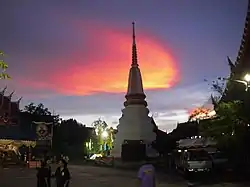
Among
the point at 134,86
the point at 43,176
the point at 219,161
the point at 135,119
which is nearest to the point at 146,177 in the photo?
the point at 43,176

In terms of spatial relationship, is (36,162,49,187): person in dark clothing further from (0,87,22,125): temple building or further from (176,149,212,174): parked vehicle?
(0,87,22,125): temple building

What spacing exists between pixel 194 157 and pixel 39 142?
1142 inches

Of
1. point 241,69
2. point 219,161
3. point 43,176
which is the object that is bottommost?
point 43,176

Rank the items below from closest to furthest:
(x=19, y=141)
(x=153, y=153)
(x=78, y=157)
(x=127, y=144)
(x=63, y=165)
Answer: (x=63, y=165), (x=19, y=141), (x=127, y=144), (x=153, y=153), (x=78, y=157)

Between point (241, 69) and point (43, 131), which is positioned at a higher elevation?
point (241, 69)

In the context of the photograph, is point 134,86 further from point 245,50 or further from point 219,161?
point 219,161

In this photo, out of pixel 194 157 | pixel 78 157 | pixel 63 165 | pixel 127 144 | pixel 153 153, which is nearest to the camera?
pixel 63 165

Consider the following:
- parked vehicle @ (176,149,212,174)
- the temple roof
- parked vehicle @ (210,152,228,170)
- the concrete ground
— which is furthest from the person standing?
the temple roof

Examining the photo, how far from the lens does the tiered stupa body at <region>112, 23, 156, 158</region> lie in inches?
2655

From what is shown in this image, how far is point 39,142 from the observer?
2210 inches

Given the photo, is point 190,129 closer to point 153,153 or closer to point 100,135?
point 153,153

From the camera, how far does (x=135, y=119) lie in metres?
69.1

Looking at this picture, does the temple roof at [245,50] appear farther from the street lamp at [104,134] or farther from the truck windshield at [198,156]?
the street lamp at [104,134]

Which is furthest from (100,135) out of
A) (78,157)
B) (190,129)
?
(190,129)
